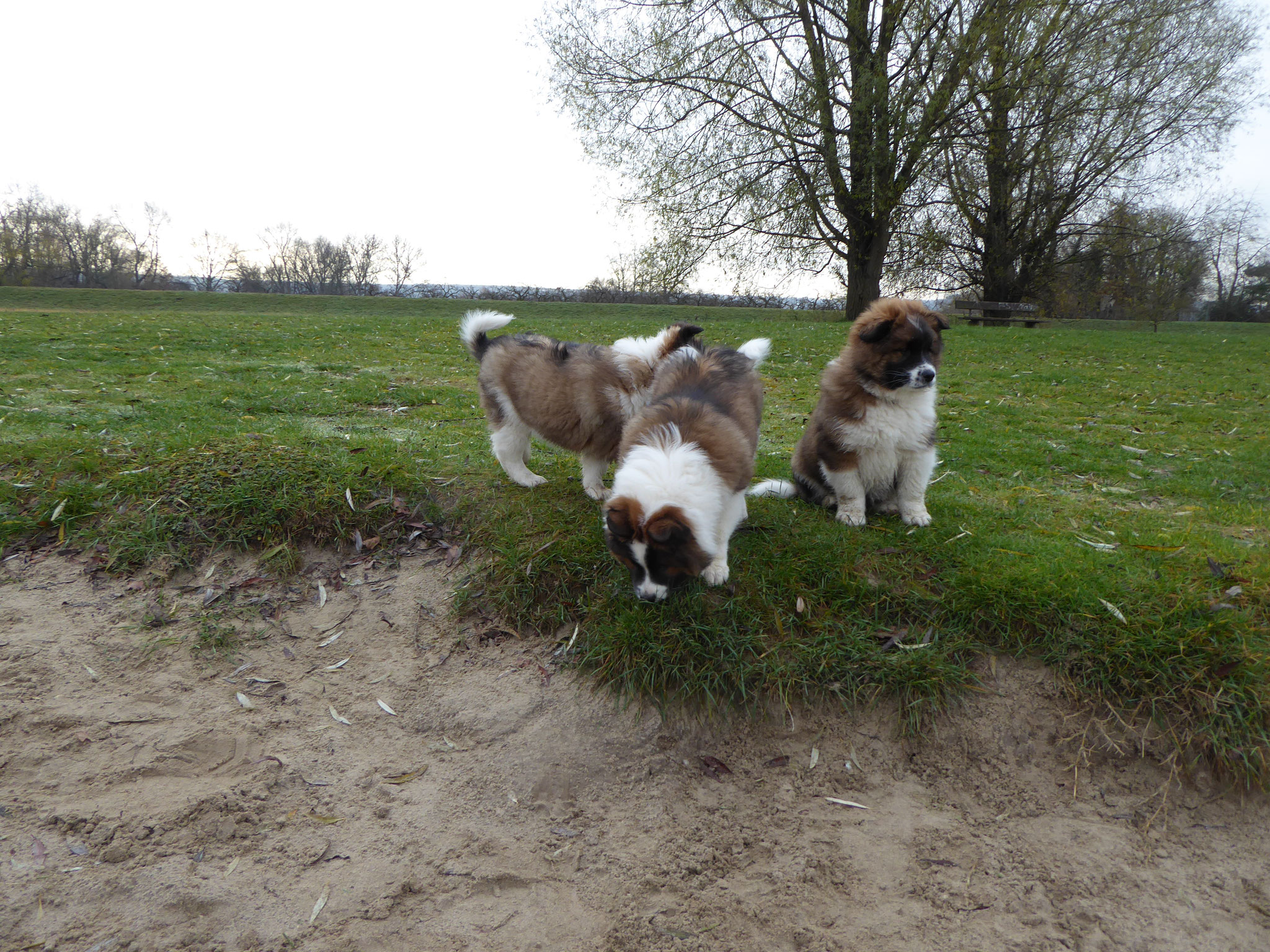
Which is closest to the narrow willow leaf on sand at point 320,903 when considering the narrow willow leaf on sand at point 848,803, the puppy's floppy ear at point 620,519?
the puppy's floppy ear at point 620,519

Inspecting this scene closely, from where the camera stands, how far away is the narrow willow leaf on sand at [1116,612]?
3602mm

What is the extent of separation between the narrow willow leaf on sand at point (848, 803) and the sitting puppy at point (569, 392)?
268cm

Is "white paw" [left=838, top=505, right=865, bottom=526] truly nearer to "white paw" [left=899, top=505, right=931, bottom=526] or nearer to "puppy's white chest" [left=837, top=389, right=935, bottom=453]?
"white paw" [left=899, top=505, right=931, bottom=526]

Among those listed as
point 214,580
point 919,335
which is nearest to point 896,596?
point 919,335

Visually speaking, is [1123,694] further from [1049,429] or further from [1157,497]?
[1049,429]

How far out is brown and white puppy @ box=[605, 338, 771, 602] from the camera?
133 inches

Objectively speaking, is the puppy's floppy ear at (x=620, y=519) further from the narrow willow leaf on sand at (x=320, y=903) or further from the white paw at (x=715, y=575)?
the narrow willow leaf on sand at (x=320, y=903)

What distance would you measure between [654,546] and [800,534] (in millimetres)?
1588

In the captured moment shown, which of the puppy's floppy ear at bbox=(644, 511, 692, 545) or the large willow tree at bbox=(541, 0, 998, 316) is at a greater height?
the large willow tree at bbox=(541, 0, 998, 316)

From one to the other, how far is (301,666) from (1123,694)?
14.9 feet

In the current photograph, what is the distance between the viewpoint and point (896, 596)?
3.97m

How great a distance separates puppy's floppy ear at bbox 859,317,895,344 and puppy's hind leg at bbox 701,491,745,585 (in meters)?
1.47

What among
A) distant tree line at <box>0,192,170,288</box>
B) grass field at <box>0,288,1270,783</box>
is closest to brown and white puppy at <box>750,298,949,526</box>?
grass field at <box>0,288,1270,783</box>

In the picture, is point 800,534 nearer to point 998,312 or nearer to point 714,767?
point 714,767
